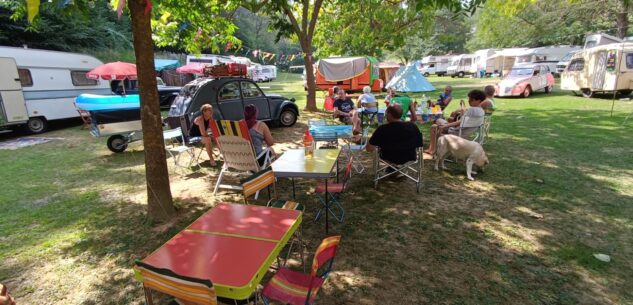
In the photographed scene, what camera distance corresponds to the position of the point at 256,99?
9.08 m

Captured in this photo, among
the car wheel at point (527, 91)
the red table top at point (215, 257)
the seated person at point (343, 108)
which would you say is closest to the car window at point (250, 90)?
the seated person at point (343, 108)

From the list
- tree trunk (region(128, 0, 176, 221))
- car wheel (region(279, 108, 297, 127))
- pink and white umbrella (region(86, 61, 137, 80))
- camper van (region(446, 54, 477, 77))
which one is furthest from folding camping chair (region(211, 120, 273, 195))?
camper van (region(446, 54, 477, 77))

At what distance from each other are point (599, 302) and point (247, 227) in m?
2.81

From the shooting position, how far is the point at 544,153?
21.0 ft

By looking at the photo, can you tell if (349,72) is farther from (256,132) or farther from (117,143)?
(256,132)

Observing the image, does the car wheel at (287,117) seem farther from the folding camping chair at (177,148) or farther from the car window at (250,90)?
the folding camping chair at (177,148)

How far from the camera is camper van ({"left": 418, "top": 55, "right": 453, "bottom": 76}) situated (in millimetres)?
39312

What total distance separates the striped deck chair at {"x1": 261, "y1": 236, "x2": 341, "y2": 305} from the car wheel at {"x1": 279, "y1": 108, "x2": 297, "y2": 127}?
772cm

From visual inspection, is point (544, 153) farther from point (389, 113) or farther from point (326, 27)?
point (326, 27)

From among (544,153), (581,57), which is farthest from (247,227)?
(581,57)

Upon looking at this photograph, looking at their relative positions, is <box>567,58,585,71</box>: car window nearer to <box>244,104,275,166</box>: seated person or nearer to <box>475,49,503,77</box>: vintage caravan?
<box>244,104,275,166</box>: seated person

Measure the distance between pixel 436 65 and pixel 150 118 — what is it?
135ft

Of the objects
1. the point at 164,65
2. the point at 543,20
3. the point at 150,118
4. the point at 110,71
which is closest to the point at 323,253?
the point at 150,118

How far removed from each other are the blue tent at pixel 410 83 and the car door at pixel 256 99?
3.83 m
